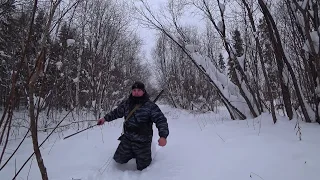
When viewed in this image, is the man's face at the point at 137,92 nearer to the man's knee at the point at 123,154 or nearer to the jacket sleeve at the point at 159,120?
the jacket sleeve at the point at 159,120

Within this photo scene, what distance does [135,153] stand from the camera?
3.88 m

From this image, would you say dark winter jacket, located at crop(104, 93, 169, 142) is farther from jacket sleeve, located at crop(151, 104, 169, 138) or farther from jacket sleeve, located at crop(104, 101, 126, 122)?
jacket sleeve, located at crop(104, 101, 126, 122)

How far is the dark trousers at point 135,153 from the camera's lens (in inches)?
150

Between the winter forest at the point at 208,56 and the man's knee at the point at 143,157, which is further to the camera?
the man's knee at the point at 143,157

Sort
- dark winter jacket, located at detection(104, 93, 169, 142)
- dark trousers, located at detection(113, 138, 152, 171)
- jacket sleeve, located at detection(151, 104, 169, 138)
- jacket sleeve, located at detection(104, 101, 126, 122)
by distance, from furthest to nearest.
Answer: jacket sleeve, located at detection(104, 101, 126, 122), dark winter jacket, located at detection(104, 93, 169, 142), dark trousers, located at detection(113, 138, 152, 171), jacket sleeve, located at detection(151, 104, 169, 138)

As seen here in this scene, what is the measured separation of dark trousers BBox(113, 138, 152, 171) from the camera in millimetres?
3811

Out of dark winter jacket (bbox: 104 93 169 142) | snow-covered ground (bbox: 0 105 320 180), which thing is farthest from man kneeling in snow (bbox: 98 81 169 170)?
snow-covered ground (bbox: 0 105 320 180)

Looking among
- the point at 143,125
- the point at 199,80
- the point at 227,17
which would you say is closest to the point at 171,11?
the point at 227,17

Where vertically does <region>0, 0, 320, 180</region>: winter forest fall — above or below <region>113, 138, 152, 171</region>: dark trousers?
above

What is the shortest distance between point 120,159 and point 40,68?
3013mm

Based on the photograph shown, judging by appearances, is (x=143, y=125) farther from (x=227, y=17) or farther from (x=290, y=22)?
(x=227, y=17)

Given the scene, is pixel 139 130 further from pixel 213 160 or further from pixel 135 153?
pixel 213 160

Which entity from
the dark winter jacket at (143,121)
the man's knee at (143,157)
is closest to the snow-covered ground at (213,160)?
the man's knee at (143,157)

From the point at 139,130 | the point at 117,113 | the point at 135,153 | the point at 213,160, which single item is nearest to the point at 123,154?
the point at 135,153
